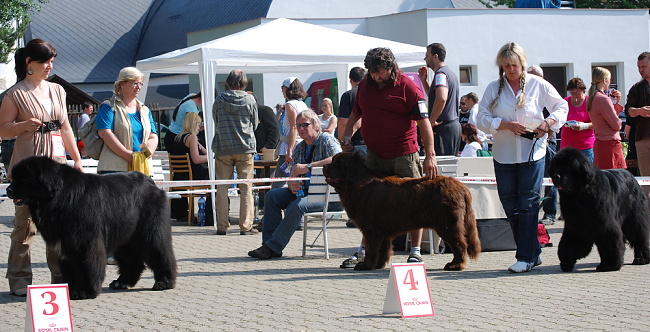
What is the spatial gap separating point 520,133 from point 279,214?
2910mm

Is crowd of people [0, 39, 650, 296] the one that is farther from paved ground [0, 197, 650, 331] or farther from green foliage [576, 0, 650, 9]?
green foliage [576, 0, 650, 9]

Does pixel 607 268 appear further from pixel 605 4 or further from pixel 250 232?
pixel 605 4

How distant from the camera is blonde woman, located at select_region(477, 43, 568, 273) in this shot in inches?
297

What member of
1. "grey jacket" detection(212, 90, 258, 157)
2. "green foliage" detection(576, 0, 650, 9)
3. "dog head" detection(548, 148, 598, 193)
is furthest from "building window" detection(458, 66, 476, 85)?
A: "green foliage" detection(576, 0, 650, 9)

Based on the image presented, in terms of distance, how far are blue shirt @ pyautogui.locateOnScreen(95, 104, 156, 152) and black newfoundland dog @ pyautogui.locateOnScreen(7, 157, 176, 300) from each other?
4.41ft

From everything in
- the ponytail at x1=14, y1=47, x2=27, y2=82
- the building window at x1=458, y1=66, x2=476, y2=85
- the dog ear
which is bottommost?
the dog ear

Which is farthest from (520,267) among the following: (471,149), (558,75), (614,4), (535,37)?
(614,4)

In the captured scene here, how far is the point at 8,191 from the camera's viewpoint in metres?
6.30

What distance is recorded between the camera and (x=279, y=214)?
9289mm

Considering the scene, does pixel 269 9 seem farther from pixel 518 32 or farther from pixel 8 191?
pixel 8 191

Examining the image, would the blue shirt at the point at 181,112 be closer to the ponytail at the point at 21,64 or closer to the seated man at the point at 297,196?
the seated man at the point at 297,196

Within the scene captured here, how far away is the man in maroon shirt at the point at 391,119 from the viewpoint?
764 cm

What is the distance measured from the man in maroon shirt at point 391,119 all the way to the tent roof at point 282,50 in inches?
206

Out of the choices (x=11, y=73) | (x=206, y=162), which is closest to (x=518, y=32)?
(x=206, y=162)
